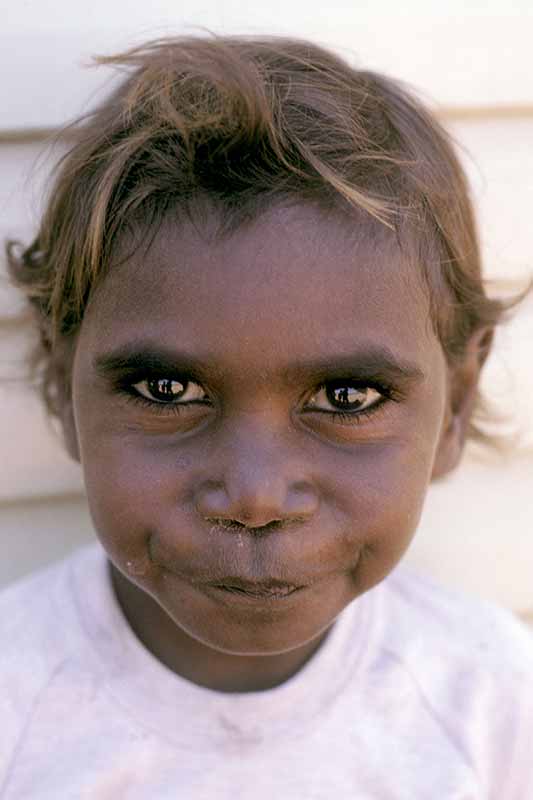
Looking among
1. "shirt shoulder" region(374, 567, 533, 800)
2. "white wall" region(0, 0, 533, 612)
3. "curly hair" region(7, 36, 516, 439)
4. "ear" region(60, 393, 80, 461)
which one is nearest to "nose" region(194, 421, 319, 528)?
"curly hair" region(7, 36, 516, 439)

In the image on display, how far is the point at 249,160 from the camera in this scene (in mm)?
1161

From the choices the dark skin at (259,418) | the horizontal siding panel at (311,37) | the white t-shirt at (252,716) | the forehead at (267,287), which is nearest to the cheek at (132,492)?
the dark skin at (259,418)

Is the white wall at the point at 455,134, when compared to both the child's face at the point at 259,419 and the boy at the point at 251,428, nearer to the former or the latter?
the boy at the point at 251,428

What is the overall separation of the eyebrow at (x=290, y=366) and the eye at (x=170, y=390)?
0.04m

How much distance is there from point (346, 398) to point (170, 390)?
205mm

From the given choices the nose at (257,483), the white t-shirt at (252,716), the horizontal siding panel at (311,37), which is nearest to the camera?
the nose at (257,483)

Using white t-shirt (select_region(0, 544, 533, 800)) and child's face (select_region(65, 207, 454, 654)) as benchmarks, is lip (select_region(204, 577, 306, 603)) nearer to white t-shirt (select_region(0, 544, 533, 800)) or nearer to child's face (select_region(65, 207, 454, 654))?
child's face (select_region(65, 207, 454, 654))

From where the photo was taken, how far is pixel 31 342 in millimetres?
1654

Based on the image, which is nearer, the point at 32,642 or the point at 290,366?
the point at 290,366

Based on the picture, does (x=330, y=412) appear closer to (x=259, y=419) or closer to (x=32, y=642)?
(x=259, y=419)

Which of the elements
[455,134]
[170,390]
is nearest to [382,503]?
[170,390]

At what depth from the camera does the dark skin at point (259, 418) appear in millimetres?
1134

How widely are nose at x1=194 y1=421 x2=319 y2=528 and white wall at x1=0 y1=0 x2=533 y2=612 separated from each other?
0.60 meters

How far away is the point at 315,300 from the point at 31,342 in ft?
2.19
